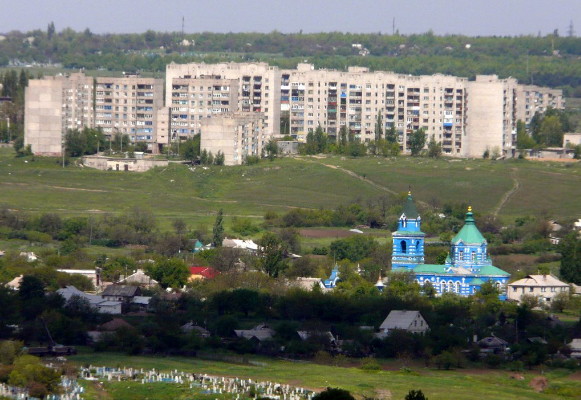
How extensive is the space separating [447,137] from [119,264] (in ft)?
194

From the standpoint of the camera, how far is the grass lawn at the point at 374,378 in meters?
64.0

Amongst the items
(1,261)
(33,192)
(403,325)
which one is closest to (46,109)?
(33,192)

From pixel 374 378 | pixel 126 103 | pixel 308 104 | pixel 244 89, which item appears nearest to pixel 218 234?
pixel 374 378

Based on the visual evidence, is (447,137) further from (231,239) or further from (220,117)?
(231,239)

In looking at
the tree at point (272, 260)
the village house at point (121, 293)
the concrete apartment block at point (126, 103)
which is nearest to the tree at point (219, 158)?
the concrete apartment block at point (126, 103)

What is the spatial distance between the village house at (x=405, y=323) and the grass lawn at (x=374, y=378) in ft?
16.1

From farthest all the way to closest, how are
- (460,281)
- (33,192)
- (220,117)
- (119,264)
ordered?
(220,117) → (33,192) → (119,264) → (460,281)

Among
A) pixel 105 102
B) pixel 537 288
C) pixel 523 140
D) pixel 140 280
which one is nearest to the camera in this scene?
pixel 537 288

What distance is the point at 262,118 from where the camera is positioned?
452 ft

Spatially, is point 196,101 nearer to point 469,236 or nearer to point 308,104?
point 308,104

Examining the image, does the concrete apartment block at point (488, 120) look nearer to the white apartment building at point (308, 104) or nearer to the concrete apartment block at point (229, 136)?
the white apartment building at point (308, 104)

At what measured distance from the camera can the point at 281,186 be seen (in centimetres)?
12306

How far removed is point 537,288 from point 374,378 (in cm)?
2205

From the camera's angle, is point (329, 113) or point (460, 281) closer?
point (460, 281)
